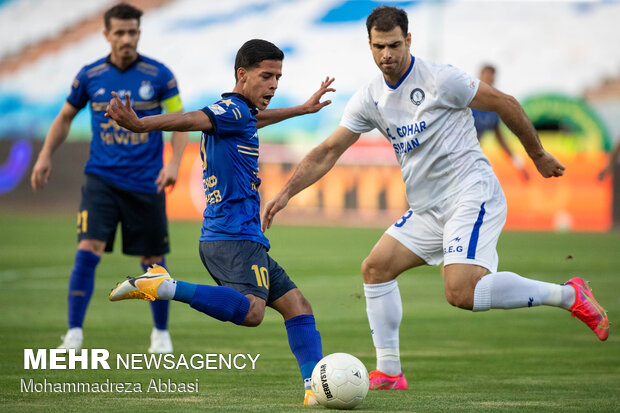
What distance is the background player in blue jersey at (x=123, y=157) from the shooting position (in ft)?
24.8

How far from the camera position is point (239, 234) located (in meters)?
5.34

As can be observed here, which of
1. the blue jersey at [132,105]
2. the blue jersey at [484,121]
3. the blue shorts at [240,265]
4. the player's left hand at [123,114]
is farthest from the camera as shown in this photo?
the blue jersey at [484,121]

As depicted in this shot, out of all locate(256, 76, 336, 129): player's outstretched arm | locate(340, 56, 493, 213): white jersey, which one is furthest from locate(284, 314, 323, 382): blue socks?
locate(256, 76, 336, 129): player's outstretched arm

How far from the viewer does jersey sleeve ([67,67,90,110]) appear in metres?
7.75

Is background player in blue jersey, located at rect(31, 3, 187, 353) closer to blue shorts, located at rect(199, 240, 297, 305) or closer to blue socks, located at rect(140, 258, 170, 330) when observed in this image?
blue socks, located at rect(140, 258, 170, 330)

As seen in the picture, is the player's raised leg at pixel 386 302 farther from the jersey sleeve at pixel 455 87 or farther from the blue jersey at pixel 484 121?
the blue jersey at pixel 484 121

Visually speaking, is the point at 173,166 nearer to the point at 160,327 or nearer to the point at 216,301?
the point at 160,327

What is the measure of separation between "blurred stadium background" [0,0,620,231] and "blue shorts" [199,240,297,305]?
1925cm

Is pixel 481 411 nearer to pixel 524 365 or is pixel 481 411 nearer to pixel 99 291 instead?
pixel 524 365

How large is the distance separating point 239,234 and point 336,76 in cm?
2785

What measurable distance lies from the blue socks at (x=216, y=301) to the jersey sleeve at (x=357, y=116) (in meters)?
1.67

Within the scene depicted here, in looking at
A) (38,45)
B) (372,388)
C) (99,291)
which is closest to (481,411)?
(372,388)

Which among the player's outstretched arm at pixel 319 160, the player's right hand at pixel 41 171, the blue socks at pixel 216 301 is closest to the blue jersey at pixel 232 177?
the blue socks at pixel 216 301

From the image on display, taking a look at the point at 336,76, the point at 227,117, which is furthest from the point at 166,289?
the point at 336,76
